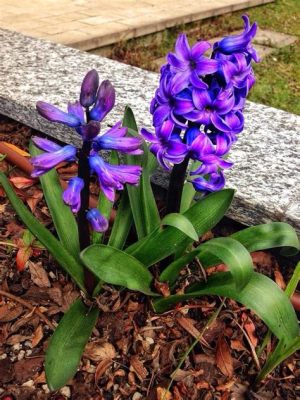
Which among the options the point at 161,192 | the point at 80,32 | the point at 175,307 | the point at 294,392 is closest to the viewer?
the point at 294,392

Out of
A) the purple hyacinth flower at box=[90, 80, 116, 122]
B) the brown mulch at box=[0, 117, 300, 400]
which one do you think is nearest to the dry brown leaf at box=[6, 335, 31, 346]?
the brown mulch at box=[0, 117, 300, 400]

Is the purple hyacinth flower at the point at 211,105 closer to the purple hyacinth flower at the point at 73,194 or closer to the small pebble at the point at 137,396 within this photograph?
the purple hyacinth flower at the point at 73,194

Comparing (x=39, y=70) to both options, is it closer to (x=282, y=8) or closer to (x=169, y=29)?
(x=169, y=29)

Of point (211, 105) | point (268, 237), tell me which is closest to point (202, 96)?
point (211, 105)

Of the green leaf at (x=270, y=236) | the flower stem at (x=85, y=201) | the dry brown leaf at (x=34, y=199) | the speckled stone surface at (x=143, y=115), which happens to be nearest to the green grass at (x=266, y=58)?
the speckled stone surface at (x=143, y=115)

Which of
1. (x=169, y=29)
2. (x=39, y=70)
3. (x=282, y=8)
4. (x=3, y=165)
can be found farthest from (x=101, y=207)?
(x=282, y=8)

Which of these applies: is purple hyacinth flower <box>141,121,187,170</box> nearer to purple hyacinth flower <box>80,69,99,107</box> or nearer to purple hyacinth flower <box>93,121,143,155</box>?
purple hyacinth flower <box>93,121,143,155</box>
